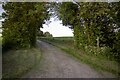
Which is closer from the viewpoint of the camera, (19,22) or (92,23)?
(92,23)

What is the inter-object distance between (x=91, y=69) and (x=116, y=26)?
645 centimetres

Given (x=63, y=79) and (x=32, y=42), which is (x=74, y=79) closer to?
(x=63, y=79)

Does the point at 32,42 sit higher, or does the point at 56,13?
the point at 56,13

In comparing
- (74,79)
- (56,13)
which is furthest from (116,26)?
(74,79)

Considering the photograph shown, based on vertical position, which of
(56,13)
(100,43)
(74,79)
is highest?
(56,13)

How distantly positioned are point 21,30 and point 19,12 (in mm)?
1845

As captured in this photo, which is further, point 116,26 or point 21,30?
point 21,30

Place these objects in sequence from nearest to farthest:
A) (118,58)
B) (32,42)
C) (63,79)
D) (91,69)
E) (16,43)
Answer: (63,79)
(91,69)
(118,58)
(16,43)
(32,42)

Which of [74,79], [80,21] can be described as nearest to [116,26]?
[80,21]

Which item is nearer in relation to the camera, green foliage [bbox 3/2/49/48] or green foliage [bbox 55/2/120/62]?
green foliage [bbox 55/2/120/62]

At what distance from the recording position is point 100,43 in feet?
52.7

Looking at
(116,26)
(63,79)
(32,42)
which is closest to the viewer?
(63,79)

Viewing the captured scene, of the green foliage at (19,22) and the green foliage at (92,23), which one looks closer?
the green foliage at (92,23)

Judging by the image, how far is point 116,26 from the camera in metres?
15.3
